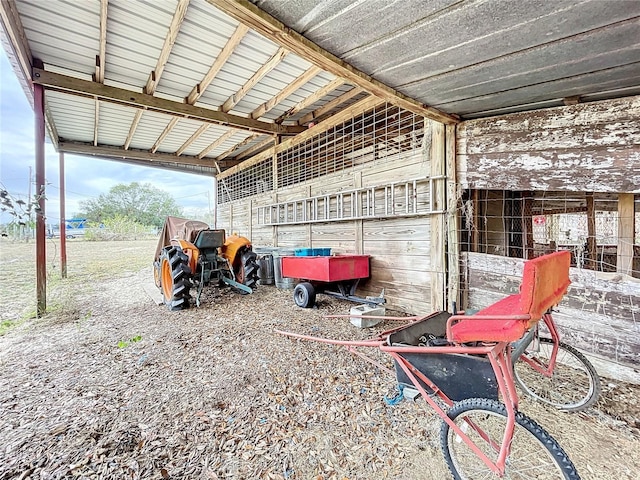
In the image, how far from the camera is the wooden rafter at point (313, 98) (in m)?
4.20

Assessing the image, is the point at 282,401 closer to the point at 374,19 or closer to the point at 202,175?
the point at 374,19

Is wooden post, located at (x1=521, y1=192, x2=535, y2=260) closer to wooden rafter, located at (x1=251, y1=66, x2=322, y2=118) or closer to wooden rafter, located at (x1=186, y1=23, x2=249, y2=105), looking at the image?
wooden rafter, located at (x1=251, y1=66, x2=322, y2=118)

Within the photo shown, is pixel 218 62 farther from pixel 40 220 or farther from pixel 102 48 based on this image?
pixel 40 220

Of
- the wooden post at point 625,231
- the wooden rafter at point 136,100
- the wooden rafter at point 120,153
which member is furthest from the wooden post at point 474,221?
the wooden rafter at point 120,153

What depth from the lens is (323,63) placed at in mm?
1854

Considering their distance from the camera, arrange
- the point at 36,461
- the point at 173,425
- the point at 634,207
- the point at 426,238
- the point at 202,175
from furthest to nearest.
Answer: the point at 202,175, the point at 426,238, the point at 634,207, the point at 173,425, the point at 36,461

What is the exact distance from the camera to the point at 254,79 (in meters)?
4.15

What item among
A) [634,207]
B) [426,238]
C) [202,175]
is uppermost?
[202,175]

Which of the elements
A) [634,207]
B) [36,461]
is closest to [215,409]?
[36,461]

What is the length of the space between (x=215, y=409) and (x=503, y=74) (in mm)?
2960

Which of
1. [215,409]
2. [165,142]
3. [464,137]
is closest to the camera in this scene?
[215,409]

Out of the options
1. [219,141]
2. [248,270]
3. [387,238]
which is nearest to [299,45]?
[387,238]

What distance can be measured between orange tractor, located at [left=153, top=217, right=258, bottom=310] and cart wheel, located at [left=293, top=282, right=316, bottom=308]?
0.95 m

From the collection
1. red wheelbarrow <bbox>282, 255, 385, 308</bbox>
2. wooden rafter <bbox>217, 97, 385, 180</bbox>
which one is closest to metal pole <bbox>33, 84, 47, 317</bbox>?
red wheelbarrow <bbox>282, 255, 385, 308</bbox>
